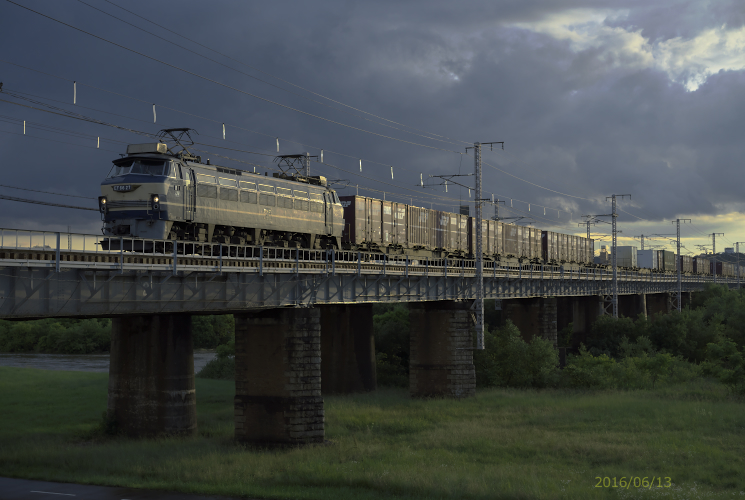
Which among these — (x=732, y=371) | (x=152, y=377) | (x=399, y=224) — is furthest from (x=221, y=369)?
(x=732, y=371)

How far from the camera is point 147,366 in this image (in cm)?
3675

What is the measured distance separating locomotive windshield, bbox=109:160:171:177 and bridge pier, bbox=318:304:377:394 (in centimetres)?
2235

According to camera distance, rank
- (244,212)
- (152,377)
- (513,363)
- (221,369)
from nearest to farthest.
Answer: (244,212) < (152,377) < (513,363) < (221,369)

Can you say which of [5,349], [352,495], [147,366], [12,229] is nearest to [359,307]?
[147,366]

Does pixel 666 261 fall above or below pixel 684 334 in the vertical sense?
above

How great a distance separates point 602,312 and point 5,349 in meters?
85.2

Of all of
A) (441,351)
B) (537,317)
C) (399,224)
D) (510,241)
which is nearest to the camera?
(441,351)

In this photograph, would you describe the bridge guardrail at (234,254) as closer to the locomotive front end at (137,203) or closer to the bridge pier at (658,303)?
the locomotive front end at (137,203)

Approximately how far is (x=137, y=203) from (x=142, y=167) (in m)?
1.90

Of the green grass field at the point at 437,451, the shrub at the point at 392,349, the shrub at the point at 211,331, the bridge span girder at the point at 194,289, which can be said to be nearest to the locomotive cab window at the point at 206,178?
the bridge span girder at the point at 194,289

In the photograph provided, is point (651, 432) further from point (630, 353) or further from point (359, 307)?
point (630, 353)

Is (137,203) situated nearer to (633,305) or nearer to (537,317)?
(537,317)
